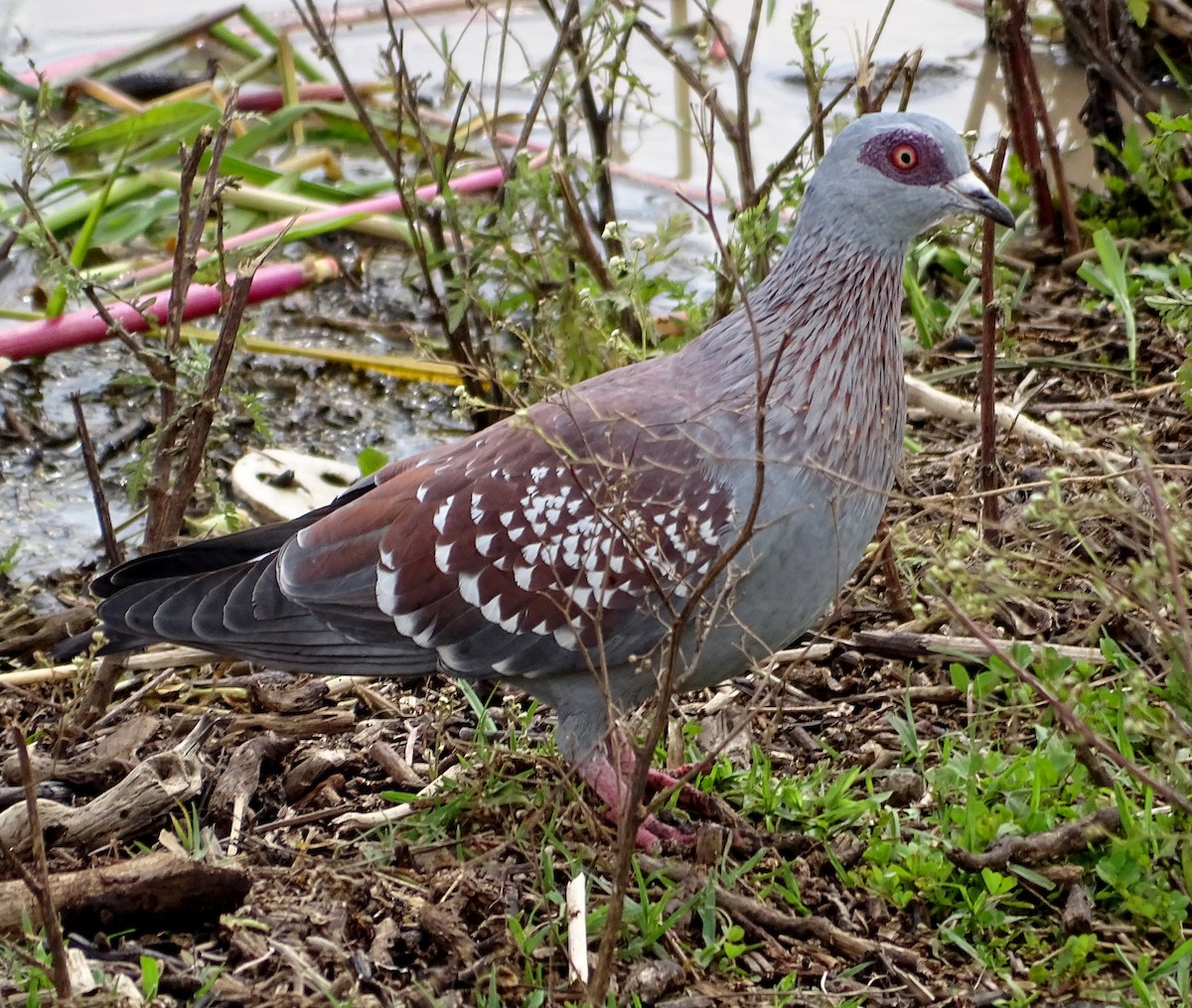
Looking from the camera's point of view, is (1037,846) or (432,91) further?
(432,91)

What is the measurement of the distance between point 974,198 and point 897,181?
6.9 inches

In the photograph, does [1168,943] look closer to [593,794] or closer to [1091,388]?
[593,794]

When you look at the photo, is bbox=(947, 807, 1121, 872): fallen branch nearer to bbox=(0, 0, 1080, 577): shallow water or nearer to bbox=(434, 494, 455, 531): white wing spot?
bbox=(434, 494, 455, 531): white wing spot

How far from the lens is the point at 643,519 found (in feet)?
10.8

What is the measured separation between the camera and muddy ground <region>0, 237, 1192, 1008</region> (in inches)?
118

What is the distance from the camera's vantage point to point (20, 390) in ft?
19.4

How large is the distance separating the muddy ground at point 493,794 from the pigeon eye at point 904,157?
77 centimetres

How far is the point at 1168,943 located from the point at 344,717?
204cm

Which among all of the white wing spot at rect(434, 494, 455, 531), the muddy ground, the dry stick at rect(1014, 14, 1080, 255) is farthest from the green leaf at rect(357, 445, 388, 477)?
the dry stick at rect(1014, 14, 1080, 255)

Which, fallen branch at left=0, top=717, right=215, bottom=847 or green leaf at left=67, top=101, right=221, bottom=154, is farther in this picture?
green leaf at left=67, top=101, right=221, bottom=154

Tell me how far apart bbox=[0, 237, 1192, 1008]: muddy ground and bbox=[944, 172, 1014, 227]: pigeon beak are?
2.20 feet

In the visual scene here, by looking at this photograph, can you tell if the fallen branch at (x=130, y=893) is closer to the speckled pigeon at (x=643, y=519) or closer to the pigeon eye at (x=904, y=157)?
the speckled pigeon at (x=643, y=519)

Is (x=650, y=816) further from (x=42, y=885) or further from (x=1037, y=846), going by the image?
(x=42, y=885)

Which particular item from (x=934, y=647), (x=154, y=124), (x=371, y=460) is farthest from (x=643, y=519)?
(x=154, y=124)
